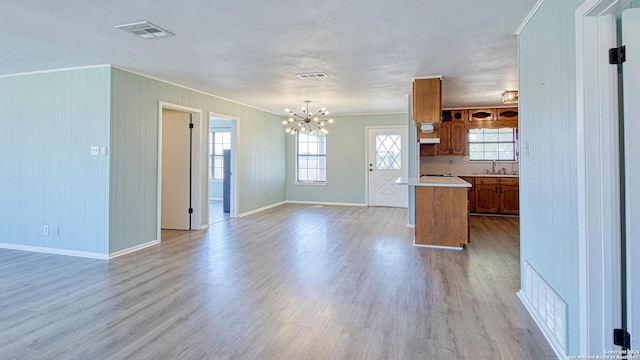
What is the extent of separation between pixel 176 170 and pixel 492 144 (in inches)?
273

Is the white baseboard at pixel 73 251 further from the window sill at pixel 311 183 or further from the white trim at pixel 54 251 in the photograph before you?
the window sill at pixel 311 183

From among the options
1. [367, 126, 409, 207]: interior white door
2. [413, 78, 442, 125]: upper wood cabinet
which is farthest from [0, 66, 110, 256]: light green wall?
[367, 126, 409, 207]: interior white door

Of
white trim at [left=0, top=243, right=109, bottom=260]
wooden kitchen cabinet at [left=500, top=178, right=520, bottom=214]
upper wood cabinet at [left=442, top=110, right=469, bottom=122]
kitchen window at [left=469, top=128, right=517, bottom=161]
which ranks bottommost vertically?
white trim at [left=0, top=243, right=109, bottom=260]

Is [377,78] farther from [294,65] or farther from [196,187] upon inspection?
[196,187]

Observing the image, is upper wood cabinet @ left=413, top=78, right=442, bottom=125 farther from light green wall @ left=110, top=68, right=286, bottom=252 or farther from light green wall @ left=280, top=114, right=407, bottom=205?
light green wall @ left=280, top=114, right=407, bottom=205

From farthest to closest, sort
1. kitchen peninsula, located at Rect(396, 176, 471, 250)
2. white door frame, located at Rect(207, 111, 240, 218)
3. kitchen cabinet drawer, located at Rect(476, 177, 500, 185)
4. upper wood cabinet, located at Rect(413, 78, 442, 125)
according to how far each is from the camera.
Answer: kitchen cabinet drawer, located at Rect(476, 177, 500, 185), white door frame, located at Rect(207, 111, 240, 218), upper wood cabinet, located at Rect(413, 78, 442, 125), kitchen peninsula, located at Rect(396, 176, 471, 250)

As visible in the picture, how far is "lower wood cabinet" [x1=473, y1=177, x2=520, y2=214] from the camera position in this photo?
762cm

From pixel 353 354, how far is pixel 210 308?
1.33 meters

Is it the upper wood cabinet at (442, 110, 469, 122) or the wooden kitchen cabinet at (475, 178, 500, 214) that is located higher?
the upper wood cabinet at (442, 110, 469, 122)

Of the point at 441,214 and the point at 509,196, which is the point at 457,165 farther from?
the point at 441,214

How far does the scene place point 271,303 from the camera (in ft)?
10.0

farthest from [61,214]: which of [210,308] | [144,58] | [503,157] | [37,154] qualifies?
[503,157]

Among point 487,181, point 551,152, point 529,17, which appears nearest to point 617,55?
point 551,152

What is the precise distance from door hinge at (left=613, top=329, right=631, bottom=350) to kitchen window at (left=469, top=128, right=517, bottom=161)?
703 centimetres
